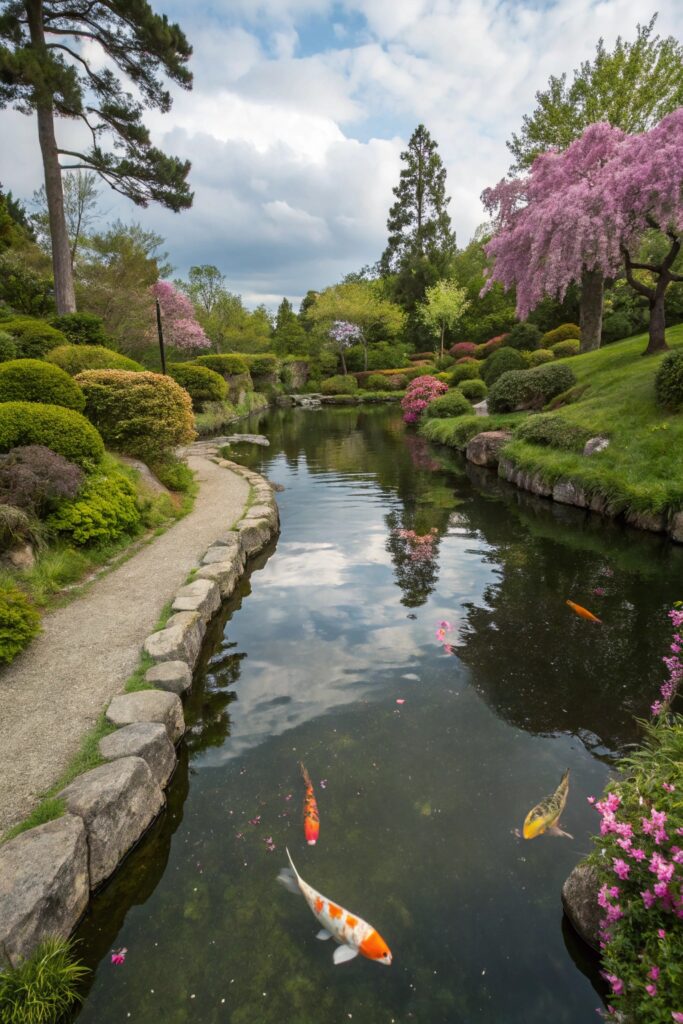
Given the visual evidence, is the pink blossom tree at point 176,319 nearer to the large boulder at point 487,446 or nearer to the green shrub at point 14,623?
the large boulder at point 487,446

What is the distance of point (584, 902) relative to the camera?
2590mm

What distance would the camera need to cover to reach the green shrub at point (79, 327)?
16.2 metres

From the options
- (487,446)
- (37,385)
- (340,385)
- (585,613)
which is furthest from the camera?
(340,385)

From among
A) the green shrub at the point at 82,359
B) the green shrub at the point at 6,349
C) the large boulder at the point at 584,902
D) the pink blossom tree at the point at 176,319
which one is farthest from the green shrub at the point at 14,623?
the pink blossom tree at the point at 176,319

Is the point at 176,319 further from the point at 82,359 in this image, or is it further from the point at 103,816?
the point at 103,816

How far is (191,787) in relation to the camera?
146 inches

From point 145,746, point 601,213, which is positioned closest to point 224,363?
point 601,213

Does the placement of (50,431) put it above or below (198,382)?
below

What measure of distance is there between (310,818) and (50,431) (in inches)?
266

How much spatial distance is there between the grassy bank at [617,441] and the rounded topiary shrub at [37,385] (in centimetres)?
1027

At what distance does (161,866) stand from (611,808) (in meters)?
2.62

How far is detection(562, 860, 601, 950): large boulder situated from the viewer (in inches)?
99.9

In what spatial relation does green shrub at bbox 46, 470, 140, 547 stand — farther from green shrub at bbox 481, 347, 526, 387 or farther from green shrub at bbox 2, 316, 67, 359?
green shrub at bbox 481, 347, 526, 387

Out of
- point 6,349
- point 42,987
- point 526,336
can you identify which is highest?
point 526,336
